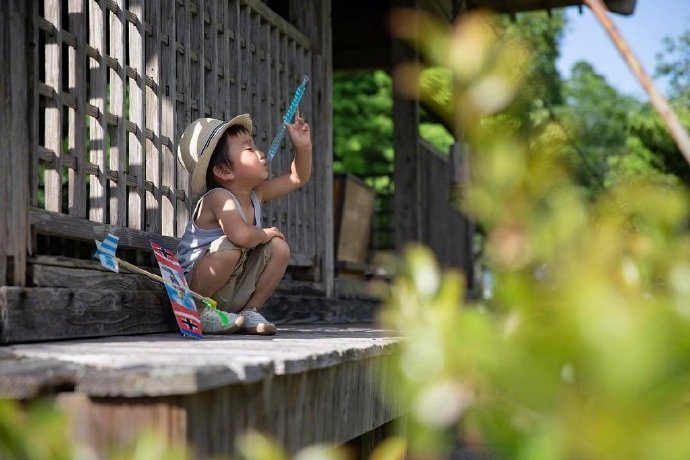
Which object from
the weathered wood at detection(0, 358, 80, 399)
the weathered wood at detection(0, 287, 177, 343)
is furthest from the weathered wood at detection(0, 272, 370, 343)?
the weathered wood at detection(0, 358, 80, 399)

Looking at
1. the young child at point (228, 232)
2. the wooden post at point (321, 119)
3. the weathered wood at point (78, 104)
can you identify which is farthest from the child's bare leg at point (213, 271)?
the wooden post at point (321, 119)

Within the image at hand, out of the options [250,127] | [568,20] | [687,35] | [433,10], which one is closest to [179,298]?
[250,127]

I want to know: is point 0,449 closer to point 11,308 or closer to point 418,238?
point 11,308

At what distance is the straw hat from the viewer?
3.98 metres

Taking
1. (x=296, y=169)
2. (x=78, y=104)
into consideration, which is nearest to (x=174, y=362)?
(x=78, y=104)

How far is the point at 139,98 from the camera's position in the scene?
4121 millimetres

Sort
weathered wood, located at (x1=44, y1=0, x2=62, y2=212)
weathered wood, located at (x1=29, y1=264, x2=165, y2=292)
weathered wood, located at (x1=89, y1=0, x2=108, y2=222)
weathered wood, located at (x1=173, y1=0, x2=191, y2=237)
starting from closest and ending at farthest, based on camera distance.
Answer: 1. weathered wood, located at (x1=29, y1=264, x2=165, y2=292)
2. weathered wood, located at (x1=44, y1=0, x2=62, y2=212)
3. weathered wood, located at (x1=89, y1=0, x2=108, y2=222)
4. weathered wood, located at (x1=173, y1=0, x2=191, y2=237)

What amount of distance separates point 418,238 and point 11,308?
596 centimetres

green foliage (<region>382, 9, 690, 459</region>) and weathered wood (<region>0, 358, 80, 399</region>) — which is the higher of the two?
green foliage (<region>382, 9, 690, 459</region>)

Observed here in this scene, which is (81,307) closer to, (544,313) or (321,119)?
(544,313)

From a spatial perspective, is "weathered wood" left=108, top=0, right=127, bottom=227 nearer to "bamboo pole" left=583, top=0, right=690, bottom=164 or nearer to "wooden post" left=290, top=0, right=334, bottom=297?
"wooden post" left=290, top=0, right=334, bottom=297

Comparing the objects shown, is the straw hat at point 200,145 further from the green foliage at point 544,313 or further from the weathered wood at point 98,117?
the green foliage at point 544,313

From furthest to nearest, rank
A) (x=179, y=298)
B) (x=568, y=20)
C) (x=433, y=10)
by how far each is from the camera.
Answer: (x=568, y=20) < (x=433, y=10) < (x=179, y=298)

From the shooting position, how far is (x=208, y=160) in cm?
399
